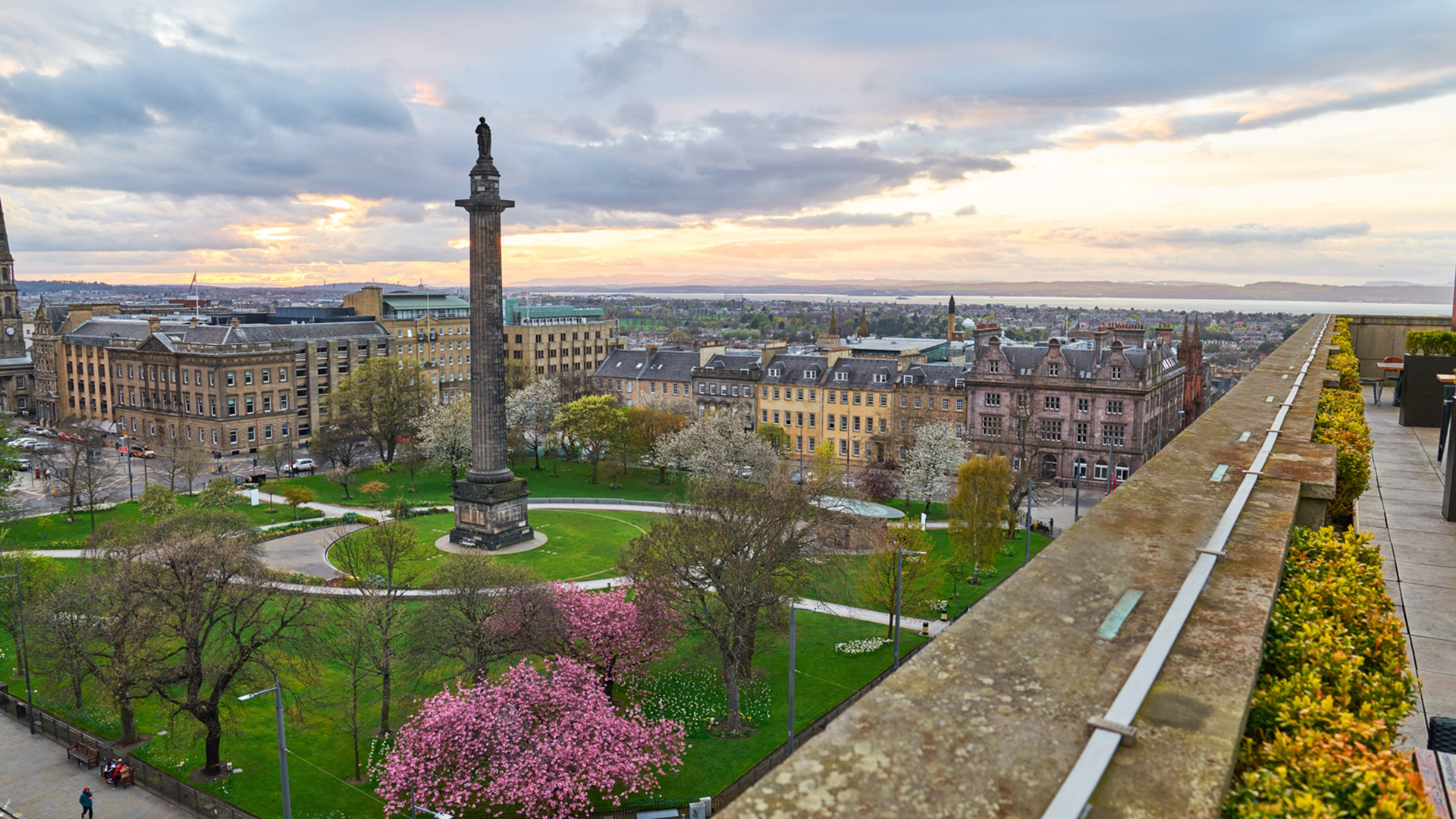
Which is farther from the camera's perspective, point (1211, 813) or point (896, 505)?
point (896, 505)

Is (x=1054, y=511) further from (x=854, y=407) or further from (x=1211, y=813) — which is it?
(x=1211, y=813)

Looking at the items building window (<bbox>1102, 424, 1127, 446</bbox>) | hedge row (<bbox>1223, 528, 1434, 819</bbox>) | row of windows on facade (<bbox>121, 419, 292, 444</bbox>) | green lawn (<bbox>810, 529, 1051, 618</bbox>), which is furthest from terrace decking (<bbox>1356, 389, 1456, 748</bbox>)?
row of windows on facade (<bbox>121, 419, 292, 444</bbox>)

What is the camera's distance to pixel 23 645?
38062 mm

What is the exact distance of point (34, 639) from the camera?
34.4 meters

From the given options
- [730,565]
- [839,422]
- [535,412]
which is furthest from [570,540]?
[839,422]

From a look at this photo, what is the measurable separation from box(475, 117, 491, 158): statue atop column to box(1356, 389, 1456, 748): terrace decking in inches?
2049

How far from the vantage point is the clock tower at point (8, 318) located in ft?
436

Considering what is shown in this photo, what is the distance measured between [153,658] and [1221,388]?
14440 cm

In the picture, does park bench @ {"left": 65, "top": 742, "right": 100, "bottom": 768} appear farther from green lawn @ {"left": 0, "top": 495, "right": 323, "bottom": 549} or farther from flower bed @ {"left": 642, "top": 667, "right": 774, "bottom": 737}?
green lawn @ {"left": 0, "top": 495, "right": 323, "bottom": 549}

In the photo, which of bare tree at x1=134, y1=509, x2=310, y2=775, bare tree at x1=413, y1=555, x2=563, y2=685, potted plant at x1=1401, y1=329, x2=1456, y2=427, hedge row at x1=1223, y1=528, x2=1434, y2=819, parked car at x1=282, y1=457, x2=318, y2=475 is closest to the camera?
hedge row at x1=1223, y1=528, x2=1434, y2=819

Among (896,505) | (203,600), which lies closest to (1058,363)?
(896,505)

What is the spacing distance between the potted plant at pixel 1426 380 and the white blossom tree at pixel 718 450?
43.5 m

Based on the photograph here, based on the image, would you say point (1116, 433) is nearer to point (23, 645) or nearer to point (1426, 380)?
point (1426, 380)

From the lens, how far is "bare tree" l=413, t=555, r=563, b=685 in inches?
1270
